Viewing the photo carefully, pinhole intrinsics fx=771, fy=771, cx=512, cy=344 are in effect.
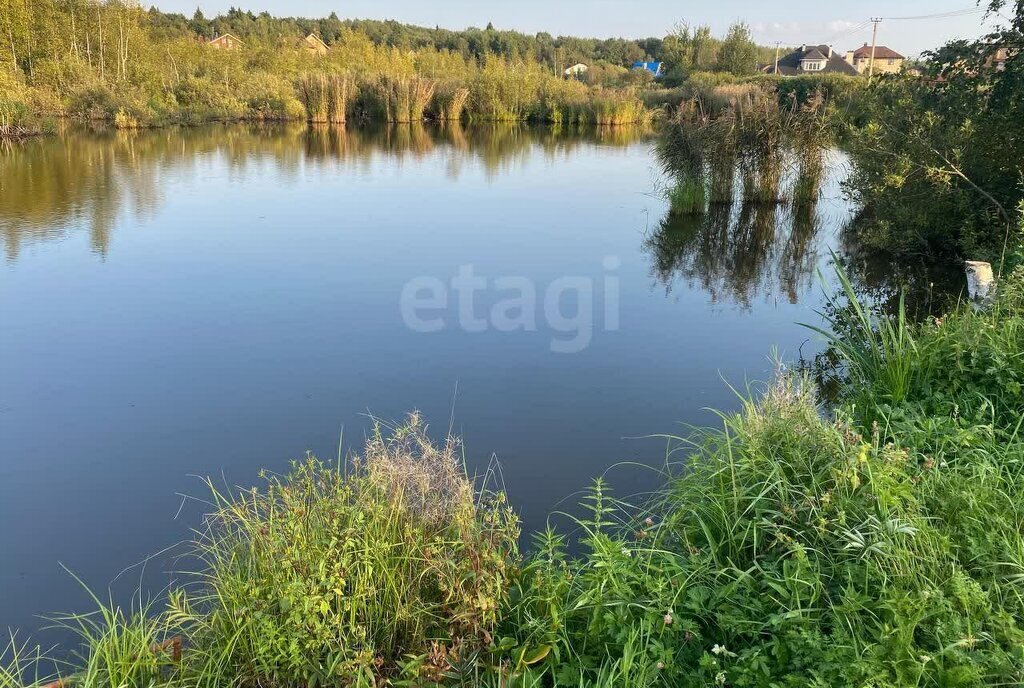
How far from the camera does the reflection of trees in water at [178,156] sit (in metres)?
9.93

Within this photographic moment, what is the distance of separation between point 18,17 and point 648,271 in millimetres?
19775

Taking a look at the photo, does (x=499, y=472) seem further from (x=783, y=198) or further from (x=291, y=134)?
Result: (x=291, y=134)

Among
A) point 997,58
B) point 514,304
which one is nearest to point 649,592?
point 514,304

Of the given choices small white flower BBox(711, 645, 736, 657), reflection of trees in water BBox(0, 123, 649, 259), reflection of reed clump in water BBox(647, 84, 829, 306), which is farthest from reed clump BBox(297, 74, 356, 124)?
small white flower BBox(711, 645, 736, 657)

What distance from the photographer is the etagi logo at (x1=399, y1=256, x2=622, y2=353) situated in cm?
624

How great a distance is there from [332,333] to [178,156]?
1193 cm

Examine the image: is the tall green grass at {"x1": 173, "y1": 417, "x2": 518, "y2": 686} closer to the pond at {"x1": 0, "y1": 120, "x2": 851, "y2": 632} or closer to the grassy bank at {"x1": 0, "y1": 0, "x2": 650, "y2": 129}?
the pond at {"x1": 0, "y1": 120, "x2": 851, "y2": 632}

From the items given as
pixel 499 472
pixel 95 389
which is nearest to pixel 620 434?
pixel 499 472

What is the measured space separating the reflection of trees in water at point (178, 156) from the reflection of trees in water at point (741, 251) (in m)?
5.37

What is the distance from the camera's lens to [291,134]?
2142 centimetres

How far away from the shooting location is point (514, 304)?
6.88 m

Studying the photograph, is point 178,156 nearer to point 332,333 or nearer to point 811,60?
point 332,333

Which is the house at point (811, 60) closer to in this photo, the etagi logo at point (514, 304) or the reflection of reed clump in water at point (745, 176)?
the reflection of reed clump in water at point (745, 176)

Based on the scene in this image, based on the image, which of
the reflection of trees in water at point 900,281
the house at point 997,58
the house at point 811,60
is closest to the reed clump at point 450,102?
the reflection of trees in water at point 900,281
